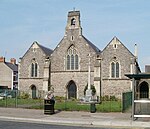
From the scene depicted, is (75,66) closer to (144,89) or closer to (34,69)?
(34,69)

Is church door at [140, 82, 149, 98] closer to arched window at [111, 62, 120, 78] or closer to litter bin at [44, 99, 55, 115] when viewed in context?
arched window at [111, 62, 120, 78]

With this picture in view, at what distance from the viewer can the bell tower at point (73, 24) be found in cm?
5056

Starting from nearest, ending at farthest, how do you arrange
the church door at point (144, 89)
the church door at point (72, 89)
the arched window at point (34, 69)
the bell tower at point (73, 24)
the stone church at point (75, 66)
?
the church door at point (144, 89) < the stone church at point (75, 66) < the church door at point (72, 89) < the bell tower at point (73, 24) < the arched window at point (34, 69)

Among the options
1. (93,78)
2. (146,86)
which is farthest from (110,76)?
(146,86)

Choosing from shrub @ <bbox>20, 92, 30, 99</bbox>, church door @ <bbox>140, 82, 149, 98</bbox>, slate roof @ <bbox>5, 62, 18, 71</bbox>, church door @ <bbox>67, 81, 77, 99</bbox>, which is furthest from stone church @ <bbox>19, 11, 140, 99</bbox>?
slate roof @ <bbox>5, 62, 18, 71</bbox>

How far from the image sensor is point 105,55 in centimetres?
4753

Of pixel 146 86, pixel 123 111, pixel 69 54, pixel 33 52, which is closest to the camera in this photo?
pixel 123 111

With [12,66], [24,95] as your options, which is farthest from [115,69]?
[12,66]

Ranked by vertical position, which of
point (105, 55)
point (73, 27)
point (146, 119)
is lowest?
point (146, 119)

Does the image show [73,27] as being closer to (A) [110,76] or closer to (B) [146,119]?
(A) [110,76]

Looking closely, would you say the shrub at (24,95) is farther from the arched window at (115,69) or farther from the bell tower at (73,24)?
the arched window at (115,69)

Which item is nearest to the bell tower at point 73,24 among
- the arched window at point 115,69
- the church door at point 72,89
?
the arched window at point 115,69

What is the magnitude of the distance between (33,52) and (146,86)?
68.4ft

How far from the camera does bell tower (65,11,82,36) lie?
5056 centimetres
